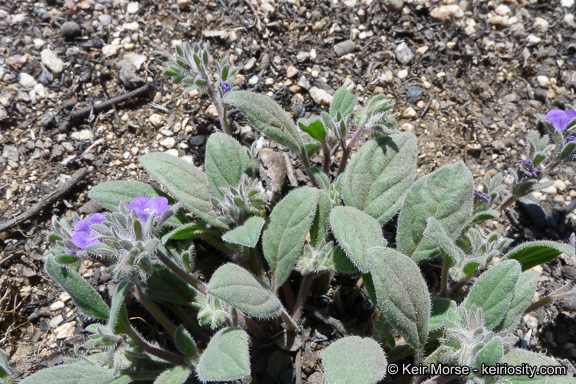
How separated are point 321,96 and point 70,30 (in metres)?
2.47

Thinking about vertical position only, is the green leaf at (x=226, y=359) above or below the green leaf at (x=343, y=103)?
below

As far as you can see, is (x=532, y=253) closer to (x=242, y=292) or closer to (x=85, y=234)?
(x=242, y=292)

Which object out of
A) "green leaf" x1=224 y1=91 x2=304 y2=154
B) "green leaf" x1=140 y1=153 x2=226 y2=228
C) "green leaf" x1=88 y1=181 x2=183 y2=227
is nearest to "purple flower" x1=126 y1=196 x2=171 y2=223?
"green leaf" x1=140 y1=153 x2=226 y2=228

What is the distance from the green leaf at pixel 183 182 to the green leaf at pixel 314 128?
0.87 meters

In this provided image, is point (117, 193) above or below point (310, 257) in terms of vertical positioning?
above

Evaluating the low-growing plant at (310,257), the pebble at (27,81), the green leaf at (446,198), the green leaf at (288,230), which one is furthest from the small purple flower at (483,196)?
the pebble at (27,81)

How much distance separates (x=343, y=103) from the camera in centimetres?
357

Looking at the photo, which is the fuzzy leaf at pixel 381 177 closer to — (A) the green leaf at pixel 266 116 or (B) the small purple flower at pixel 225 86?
(A) the green leaf at pixel 266 116

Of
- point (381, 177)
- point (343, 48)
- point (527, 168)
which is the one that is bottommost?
point (381, 177)

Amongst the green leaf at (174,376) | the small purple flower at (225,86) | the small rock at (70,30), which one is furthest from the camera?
the small rock at (70,30)

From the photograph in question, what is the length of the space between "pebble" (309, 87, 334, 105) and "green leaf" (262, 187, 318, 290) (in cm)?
141

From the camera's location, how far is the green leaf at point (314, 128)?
3338 millimetres

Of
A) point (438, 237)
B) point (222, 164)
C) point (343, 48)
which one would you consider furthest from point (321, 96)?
point (438, 237)

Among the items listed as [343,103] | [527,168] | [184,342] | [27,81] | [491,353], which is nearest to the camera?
[491,353]
